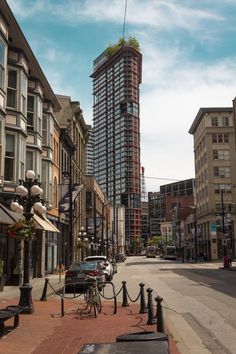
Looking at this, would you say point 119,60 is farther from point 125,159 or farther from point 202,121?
point 125,159

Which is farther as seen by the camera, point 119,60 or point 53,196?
point 119,60

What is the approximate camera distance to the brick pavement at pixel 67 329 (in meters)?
9.61

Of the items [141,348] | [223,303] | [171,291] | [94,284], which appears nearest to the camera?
[141,348]

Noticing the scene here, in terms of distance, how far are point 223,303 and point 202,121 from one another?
89.5 metres

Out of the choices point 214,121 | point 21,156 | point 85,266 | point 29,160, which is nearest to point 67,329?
point 85,266

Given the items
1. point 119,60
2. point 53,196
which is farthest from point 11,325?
point 119,60

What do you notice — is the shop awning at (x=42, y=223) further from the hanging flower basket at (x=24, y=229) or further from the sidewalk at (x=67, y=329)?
the sidewalk at (x=67, y=329)

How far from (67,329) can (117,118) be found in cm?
9848

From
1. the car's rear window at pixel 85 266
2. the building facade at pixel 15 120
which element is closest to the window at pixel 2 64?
the building facade at pixel 15 120

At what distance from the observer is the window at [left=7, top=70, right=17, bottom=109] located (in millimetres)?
27328

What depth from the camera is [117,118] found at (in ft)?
357

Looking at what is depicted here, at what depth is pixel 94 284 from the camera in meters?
15.2

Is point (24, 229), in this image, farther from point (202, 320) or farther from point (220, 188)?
point (220, 188)

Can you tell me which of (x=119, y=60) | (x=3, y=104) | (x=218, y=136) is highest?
(x=119, y=60)
